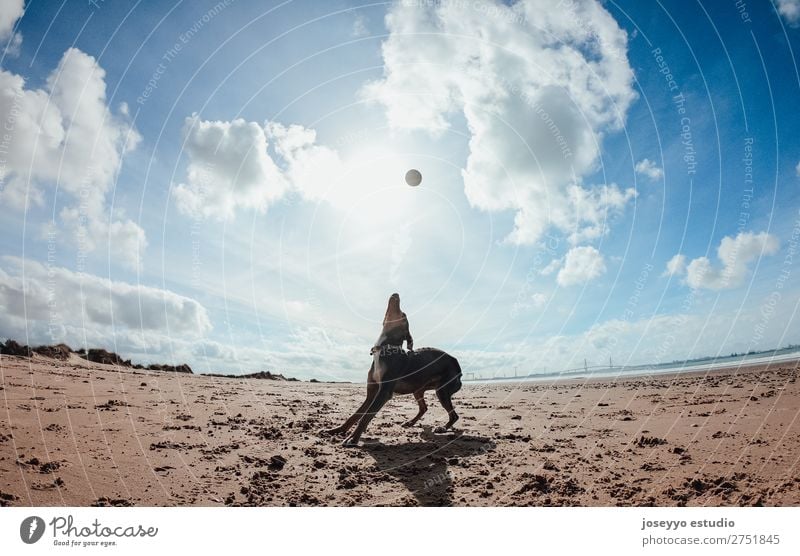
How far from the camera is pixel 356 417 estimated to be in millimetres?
8930

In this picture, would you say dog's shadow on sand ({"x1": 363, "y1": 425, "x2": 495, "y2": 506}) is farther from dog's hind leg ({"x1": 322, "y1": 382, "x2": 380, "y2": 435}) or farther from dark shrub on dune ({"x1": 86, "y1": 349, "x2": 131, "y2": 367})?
dark shrub on dune ({"x1": 86, "y1": 349, "x2": 131, "y2": 367})

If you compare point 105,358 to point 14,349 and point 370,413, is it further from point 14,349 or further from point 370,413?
point 370,413

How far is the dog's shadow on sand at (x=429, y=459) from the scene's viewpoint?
19.5ft

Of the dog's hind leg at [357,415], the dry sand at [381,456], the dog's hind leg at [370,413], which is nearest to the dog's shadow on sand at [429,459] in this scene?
the dry sand at [381,456]

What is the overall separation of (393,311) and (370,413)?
7.99 feet

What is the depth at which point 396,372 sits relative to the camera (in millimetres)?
8789

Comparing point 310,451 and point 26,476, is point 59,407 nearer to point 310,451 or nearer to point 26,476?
point 26,476

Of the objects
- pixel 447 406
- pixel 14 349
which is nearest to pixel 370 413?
pixel 447 406

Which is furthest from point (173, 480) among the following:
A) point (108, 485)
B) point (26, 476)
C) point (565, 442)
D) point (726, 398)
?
point (726, 398)

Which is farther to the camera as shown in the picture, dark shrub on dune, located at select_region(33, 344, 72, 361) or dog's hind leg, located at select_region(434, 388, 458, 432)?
dark shrub on dune, located at select_region(33, 344, 72, 361)

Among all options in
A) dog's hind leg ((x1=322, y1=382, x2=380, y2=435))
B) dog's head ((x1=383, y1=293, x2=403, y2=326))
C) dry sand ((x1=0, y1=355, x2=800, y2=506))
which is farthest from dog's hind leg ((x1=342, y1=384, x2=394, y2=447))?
dog's head ((x1=383, y1=293, x2=403, y2=326))

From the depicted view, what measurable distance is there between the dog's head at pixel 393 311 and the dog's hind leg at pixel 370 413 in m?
1.57

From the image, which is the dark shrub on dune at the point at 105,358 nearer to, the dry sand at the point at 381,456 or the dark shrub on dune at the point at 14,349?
the dark shrub on dune at the point at 14,349

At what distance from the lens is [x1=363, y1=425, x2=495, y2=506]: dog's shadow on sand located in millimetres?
5934
